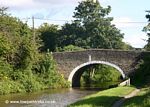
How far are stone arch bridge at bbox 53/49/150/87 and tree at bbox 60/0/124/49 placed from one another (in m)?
17.4

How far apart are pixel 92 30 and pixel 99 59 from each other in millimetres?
21873

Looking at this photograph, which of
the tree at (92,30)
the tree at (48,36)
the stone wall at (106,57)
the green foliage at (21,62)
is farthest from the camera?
the tree at (92,30)

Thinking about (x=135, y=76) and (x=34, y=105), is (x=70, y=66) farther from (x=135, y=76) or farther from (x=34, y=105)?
(x=34, y=105)

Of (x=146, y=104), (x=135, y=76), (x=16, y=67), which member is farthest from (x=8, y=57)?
(x=146, y=104)

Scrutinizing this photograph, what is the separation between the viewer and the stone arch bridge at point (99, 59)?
159 ft

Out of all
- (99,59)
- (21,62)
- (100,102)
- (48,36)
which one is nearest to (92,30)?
(48,36)

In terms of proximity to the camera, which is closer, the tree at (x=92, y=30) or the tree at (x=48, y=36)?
the tree at (x=48, y=36)

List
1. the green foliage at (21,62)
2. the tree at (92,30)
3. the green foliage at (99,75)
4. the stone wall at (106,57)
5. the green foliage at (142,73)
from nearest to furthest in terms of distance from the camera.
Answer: the green foliage at (21,62)
the green foliage at (142,73)
the stone wall at (106,57)
the green foliage at (99,75)
the tree at (92,30)

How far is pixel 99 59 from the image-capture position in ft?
161

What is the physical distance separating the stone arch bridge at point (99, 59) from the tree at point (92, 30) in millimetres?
17362

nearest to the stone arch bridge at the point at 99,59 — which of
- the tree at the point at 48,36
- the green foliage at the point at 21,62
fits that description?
the green foliage at the point at 21,62

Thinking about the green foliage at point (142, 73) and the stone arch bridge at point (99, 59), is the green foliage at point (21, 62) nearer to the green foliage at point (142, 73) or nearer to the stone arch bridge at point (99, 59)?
the stone arch bridge at point (99, 59)

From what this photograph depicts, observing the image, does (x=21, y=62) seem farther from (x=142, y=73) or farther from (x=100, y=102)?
(x=100, y=102)

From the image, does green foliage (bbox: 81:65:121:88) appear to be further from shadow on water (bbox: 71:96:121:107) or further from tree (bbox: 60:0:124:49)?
shadow on water (bbox: 71:96:121:107)
